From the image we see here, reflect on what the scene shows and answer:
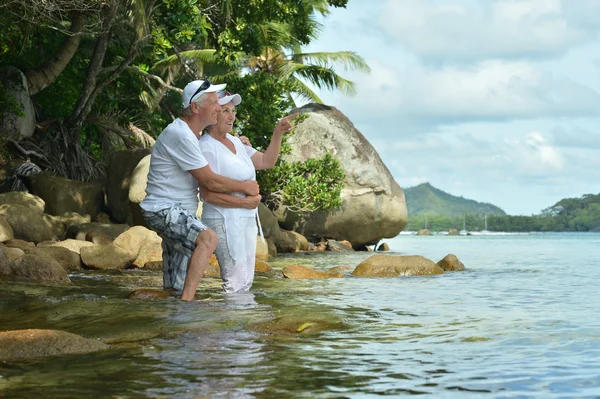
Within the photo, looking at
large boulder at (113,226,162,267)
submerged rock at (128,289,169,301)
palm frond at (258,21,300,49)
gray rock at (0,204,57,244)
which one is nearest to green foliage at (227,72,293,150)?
palm frond at (258,21,300,49)

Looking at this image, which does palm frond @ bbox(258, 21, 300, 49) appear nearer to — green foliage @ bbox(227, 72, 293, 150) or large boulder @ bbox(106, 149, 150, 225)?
green foliage @ bbox(227, 72, 293, 150)

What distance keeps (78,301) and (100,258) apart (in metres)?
5.20

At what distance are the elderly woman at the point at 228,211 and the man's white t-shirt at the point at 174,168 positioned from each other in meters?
0.15

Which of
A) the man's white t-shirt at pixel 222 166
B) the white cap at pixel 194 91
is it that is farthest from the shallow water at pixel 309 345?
the white cap at pixel 194 91

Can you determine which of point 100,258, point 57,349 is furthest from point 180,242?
point 100,258

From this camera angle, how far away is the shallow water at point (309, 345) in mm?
4008

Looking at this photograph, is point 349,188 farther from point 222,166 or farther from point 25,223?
point 222,166

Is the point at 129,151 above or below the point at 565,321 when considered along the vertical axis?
above

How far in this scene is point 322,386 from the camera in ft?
13.2

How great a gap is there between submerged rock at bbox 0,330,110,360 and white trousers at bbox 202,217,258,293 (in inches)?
75.1

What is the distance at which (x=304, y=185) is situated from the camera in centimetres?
2311

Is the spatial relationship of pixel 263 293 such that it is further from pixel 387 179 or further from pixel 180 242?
pixel 387 179

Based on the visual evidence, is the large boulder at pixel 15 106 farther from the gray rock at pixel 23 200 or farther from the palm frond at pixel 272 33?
the palm frond at pixel 272 33

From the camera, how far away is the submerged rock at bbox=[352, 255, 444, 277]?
12.8 metres
